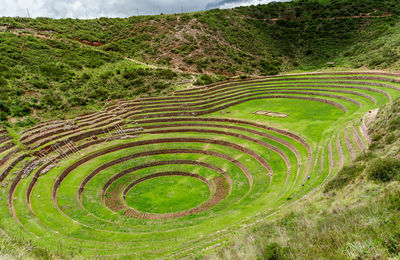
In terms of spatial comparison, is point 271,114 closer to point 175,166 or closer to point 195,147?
point 195,147

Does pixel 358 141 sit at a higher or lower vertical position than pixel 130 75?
lower

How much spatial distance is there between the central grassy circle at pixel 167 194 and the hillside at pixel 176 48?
669 inches

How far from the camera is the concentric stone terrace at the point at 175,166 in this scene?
44.5 ft

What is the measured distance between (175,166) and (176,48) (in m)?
39.0

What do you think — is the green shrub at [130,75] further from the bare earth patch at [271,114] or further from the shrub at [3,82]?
the bare earth patch at [271,114]

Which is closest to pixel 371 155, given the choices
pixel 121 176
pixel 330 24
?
pixel 121 176

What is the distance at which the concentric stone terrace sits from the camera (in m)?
13.6

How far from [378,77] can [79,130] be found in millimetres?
39045

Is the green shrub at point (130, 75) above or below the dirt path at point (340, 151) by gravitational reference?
above

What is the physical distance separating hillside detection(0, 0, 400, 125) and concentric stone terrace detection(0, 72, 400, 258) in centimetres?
582

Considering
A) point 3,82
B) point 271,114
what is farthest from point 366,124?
point 3,82

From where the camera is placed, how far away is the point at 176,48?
54719 millimetres

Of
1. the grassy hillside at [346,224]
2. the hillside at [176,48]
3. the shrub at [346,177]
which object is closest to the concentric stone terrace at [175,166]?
the shrub at [346,177]

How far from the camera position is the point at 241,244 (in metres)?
8.11
